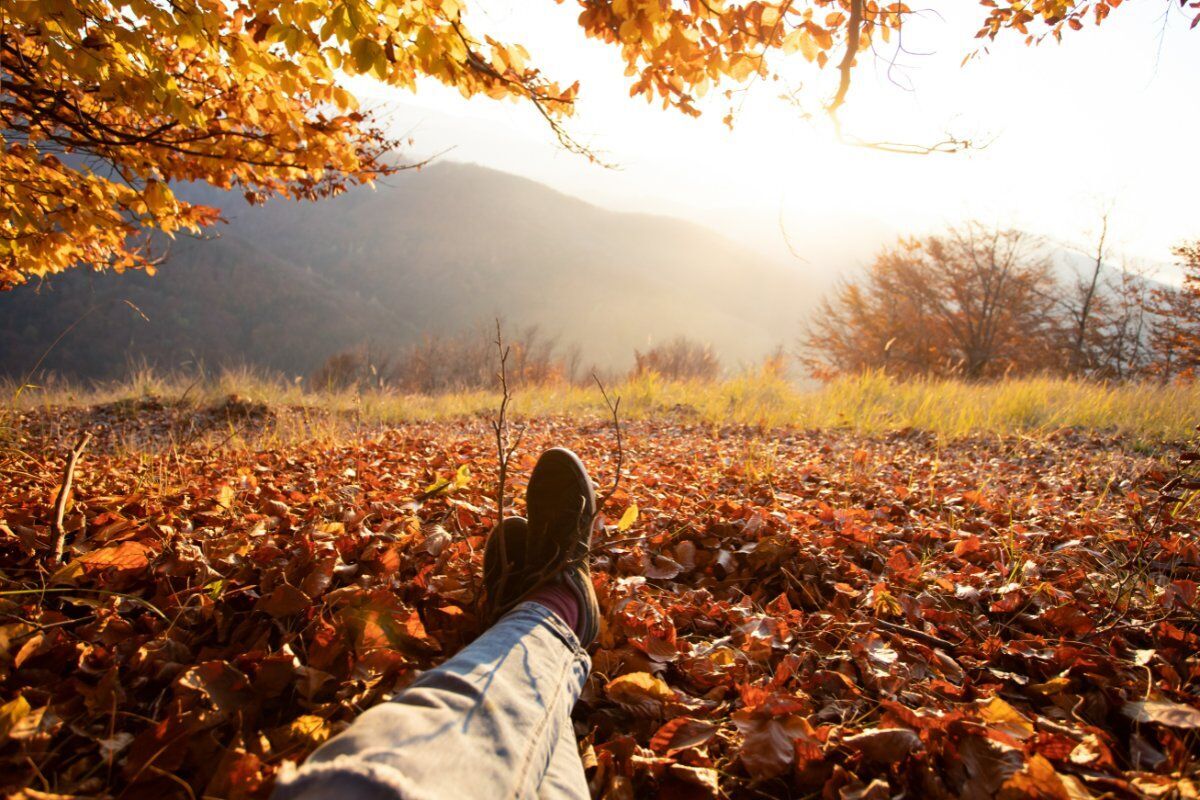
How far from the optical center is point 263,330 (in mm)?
53156

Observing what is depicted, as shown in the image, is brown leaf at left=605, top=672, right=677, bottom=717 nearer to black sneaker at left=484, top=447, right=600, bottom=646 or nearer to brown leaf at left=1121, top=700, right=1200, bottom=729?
black sneaker at left=484, top=447, right=600, bottom=646

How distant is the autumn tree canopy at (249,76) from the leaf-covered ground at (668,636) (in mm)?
1341

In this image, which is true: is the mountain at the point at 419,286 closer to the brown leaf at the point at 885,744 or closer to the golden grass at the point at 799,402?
the golden grass at the point at 799,402

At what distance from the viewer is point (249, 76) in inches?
91.4

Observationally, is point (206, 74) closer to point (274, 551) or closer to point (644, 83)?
point (644, 83)

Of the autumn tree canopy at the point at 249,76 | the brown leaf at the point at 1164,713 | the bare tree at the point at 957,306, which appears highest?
the bare tree at the point at 957,306

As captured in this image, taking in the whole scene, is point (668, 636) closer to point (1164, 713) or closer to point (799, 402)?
point (1164, 713)

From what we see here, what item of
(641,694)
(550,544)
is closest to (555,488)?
(550,544)

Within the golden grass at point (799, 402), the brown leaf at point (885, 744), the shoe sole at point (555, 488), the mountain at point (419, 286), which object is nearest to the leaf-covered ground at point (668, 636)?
the brown leaf at point (885, 744)

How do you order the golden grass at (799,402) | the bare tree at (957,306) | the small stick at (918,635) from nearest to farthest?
the small stick at (918,635), the golden grass at (799,402), the bare tree at (957,306)

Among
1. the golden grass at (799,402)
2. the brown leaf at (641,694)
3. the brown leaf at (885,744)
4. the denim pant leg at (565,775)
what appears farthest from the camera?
the golden grass at (799,402)

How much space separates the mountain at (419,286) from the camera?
48656mm

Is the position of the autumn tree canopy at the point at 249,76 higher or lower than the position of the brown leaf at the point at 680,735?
higher

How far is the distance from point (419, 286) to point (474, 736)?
66.8 meters
